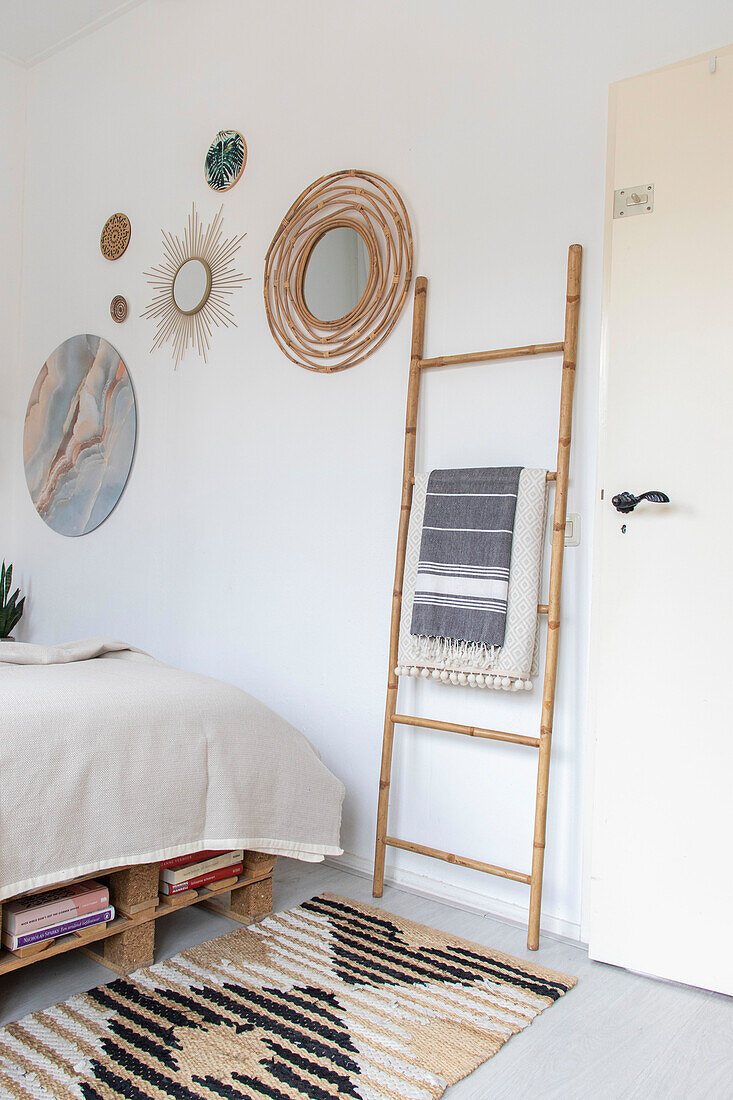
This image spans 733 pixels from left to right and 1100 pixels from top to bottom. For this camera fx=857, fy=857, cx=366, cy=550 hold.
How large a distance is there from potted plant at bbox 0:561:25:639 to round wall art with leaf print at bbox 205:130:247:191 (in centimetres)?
187

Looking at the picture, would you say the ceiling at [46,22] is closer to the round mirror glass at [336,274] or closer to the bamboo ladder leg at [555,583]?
the round mirror glass at [336,274]

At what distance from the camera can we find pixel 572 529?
2.16m

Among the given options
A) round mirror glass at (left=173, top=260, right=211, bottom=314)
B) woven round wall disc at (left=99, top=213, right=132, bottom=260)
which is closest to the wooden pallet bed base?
round mirror glass at (left=173, top=260, right=211, bottom=314)

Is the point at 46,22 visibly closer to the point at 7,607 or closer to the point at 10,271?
the point at 10,271

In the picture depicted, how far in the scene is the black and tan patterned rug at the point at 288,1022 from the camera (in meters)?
1.44

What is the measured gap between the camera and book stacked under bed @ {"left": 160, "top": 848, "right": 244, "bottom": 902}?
6.28 ft

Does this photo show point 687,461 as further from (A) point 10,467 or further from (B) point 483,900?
(A) point 10,467

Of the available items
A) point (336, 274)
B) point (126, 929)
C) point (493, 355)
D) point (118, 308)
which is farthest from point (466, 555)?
point (118, 308)

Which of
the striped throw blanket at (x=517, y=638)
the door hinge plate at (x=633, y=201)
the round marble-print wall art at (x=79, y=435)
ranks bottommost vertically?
the striped throw blanket at (x=517, y=638)

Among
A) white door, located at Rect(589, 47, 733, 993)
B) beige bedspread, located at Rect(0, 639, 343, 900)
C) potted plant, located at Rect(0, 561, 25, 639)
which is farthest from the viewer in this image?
potted plant, located at Rect(0, 561, 25, 639)

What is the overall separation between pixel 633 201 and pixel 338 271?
3.08 feet

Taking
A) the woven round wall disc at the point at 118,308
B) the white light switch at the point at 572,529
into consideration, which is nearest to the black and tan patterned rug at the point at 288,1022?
the white light switch at the point at 572,529

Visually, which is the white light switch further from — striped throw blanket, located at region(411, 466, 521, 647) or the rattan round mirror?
the rattan round mirror

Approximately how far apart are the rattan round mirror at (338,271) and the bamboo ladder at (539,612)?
0.56ft
